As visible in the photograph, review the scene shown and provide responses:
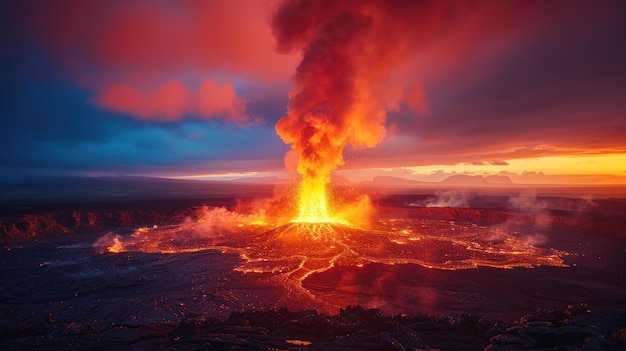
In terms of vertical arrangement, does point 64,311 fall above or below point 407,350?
below

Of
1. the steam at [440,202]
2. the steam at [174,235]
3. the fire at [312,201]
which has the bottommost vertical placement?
the steam at [440,202]

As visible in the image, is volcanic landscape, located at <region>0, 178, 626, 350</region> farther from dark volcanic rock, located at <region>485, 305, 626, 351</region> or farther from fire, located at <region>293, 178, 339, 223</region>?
fire, located at <region>293, 178, 339, 223</region>

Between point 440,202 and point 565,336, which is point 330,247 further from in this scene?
point 440,202

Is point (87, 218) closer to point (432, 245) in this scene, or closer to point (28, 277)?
point (28, 277)

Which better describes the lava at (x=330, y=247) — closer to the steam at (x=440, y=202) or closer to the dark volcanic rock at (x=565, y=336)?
the dark volcanic rock at (x=565, y=336)

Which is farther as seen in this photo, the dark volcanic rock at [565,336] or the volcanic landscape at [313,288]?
the volcanic landscape at [313,288]

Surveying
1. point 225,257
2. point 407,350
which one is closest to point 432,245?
point 225,257

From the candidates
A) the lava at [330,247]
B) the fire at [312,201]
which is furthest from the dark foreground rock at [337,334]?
the fire at [312,201]
